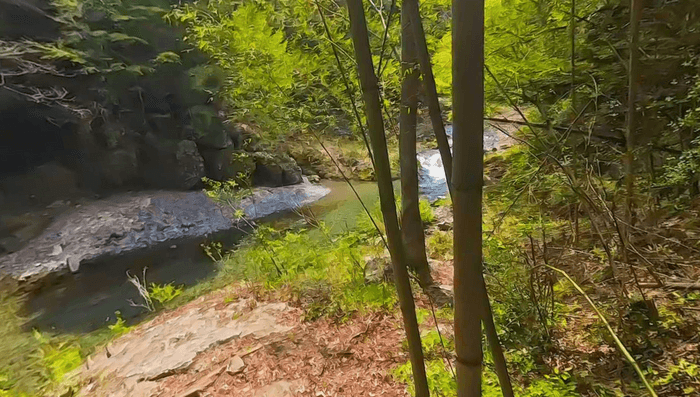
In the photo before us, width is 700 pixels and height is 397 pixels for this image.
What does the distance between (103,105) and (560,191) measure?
13935 millimetres

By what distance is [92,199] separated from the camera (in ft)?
40.1

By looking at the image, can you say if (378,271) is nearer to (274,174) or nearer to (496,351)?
(496,351)

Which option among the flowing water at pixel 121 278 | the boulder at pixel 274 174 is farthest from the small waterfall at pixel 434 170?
the boulder at pixel 274 174

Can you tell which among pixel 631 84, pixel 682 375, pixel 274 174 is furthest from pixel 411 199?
pixel 274 174

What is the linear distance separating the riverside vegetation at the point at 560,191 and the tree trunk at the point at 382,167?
24cm

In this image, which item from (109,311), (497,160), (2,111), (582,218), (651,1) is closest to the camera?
(651,1)

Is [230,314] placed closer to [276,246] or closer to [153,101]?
[276,246]

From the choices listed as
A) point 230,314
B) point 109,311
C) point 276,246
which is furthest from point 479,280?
point 109,311

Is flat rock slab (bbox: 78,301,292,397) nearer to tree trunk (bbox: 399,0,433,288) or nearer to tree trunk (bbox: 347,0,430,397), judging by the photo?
Result: tree trunk (bbox: 399,0,433,288)

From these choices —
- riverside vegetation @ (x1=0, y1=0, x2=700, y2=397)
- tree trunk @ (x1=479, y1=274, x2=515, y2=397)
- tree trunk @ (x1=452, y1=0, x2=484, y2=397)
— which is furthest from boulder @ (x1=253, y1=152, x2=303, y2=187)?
tree trunk @ (x1=452, y1=0, x2=484, y2=397)

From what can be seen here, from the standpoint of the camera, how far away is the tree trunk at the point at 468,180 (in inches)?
27.9

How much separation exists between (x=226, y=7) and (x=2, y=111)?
35.1 feet

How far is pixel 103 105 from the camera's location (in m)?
12.3

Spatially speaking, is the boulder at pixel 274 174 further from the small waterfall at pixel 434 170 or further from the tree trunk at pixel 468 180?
the tree trunk at pixel 468 180
